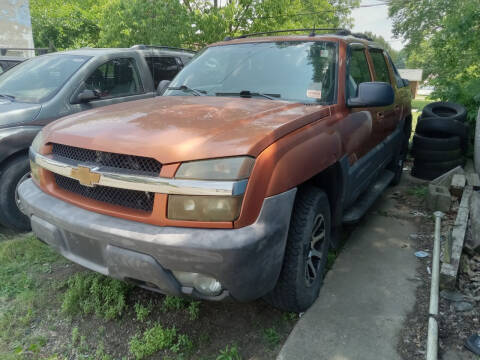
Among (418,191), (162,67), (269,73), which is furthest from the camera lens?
(162,67)

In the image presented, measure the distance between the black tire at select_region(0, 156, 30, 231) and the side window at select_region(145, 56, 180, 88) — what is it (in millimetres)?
2364

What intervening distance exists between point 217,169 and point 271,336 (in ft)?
4.05

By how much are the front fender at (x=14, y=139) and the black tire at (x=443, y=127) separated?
5.14 meters

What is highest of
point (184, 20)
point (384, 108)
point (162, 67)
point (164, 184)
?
point (184, 20)

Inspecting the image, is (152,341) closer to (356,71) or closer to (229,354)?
(229,354)

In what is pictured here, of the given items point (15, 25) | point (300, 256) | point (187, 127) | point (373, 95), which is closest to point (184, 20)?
point (373, 95)

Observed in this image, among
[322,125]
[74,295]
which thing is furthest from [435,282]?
[74,295]

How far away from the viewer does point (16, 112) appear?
12.9 ft

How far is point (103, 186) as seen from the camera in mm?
2238

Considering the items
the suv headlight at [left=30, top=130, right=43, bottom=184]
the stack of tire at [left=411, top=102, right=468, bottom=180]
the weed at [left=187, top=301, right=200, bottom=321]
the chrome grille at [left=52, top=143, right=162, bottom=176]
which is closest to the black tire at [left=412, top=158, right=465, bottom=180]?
the stack of tire at [left=411, top=102, right=468, bottom=180]

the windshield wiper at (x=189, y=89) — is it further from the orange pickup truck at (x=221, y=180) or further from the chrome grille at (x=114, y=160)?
the chrome grille at (x=114, y=160)

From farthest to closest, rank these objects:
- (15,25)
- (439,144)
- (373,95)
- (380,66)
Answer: (15,25), (439,144), (380,66), (373,95)

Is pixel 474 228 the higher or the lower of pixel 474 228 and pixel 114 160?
A: the lower

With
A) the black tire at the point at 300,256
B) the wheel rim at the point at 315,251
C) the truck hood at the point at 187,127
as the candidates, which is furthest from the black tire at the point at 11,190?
the wheel rim at the point at 315,251
